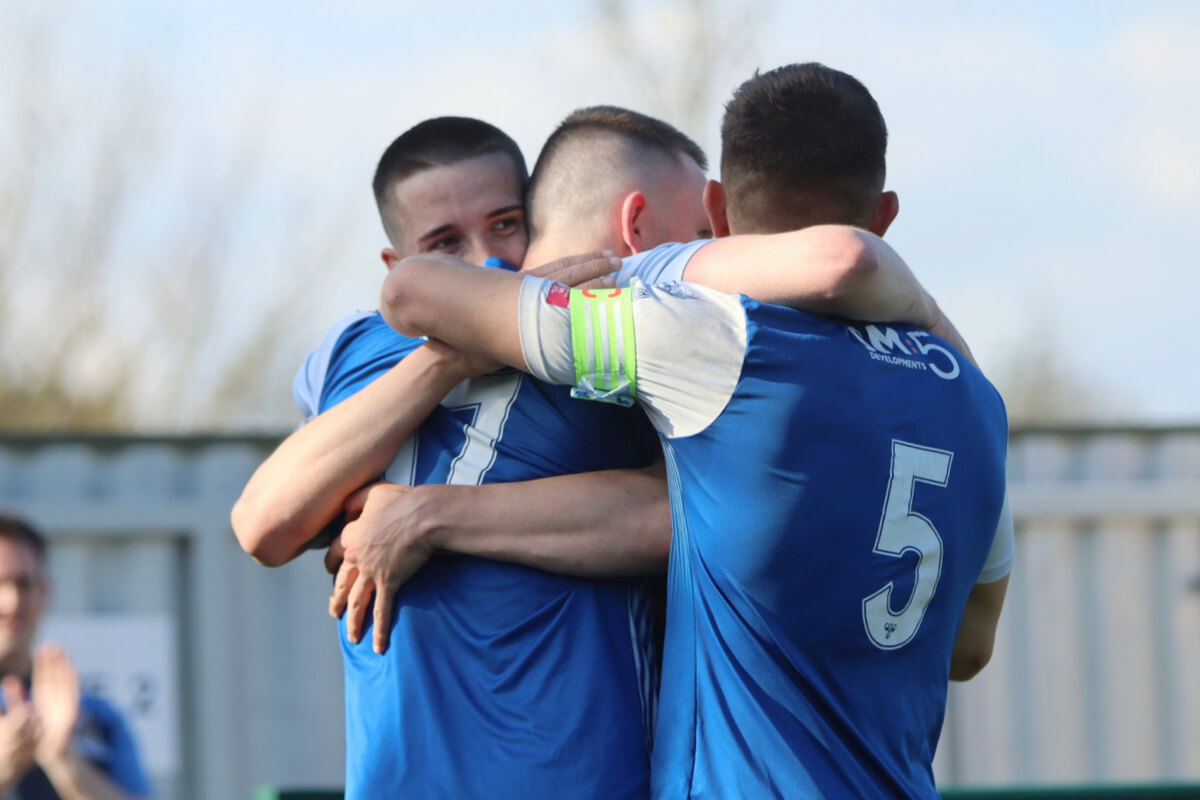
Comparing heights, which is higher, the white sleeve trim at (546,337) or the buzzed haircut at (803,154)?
the buzzed haircut at (803,154)

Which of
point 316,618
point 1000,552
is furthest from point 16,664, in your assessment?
point 1000,552

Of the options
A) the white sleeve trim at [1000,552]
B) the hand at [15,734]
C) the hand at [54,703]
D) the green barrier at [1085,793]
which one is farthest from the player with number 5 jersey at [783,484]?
the hand at [15,734]

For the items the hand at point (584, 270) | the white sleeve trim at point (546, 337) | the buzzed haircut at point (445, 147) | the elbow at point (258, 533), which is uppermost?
the buzzed haircut at point (445, 147)

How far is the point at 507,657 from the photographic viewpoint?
2.16 metres

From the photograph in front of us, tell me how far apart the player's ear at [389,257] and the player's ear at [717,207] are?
0.94 m

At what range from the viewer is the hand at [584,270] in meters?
2.09

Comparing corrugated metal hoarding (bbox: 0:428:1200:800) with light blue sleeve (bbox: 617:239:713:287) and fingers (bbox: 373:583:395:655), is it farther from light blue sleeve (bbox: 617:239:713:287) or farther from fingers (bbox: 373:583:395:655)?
light blue sleeve (bbox: 617:239:713:287)

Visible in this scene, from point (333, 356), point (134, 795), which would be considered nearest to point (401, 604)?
point (333, 356)

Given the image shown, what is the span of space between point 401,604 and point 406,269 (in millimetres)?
558

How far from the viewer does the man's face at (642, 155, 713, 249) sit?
8.03 feet

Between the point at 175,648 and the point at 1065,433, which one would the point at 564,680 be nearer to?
the point at 175,648

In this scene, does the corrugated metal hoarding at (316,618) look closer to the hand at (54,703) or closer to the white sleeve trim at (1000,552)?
the hand at (54,703)

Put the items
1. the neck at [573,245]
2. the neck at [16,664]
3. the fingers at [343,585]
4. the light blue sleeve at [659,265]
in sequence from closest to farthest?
1. the light blue sleeve at [659,265]
2. the fingers at [343,585]
3. the neck at [573,245]
4. the neck at [16,664]

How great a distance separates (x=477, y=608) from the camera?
219 centimetres
